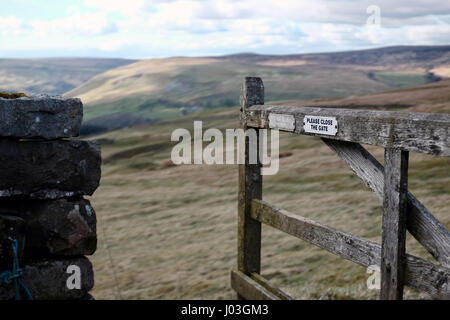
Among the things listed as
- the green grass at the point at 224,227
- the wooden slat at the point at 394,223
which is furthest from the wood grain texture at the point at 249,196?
the wooden slat at the point at 394,223

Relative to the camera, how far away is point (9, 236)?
580 cm

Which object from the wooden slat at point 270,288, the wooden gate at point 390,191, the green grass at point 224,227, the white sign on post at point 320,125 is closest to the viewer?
the wooden gate at point 390,191

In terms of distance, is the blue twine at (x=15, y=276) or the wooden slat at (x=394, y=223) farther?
the blue twine at (x=15, y=276)

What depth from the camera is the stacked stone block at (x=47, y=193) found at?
19.8 ft

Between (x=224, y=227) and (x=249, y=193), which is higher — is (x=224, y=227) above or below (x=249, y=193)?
below

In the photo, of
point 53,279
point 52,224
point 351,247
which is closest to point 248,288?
point 351,247

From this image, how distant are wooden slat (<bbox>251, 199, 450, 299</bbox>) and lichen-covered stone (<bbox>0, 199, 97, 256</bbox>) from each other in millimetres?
2502

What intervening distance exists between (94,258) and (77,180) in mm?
9516

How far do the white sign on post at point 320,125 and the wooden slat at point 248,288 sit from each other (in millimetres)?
2449

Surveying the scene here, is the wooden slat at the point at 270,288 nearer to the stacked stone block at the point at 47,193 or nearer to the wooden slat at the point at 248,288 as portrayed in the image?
the wooden slat at the point at 248,288

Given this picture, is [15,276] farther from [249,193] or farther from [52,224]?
[249,193]

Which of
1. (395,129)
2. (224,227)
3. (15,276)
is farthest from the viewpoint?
(224,227)

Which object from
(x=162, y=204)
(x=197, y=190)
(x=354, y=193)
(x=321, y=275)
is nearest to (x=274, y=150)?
(x=197, y=190)

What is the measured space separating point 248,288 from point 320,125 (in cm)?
301
